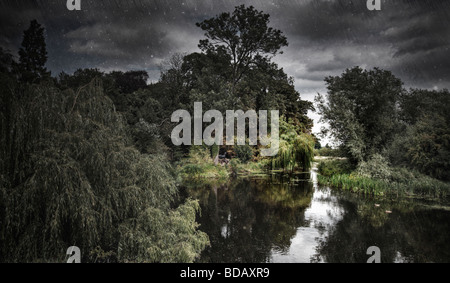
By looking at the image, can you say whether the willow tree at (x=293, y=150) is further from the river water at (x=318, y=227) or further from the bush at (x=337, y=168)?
the river water at (x=318, y=227)

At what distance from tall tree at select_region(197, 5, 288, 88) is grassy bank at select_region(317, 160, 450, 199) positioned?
13.9m

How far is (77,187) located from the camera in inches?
171

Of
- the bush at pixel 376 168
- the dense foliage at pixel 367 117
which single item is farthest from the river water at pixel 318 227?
the dense foliage at pixel 367 117

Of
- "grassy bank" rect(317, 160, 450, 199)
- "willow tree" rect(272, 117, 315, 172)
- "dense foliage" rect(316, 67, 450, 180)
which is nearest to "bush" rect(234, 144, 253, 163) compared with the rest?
"willow tree" rect(272, 117, 315, 172)

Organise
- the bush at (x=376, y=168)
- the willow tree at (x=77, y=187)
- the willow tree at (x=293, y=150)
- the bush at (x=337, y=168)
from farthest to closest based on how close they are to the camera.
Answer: the willow tree at (x=293, y=150) → the bush at (x=337, y=168) → the bush at (x=376, y=168) → the willow tree at (x=77, y=187)

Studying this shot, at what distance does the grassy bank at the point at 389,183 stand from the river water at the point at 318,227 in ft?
3.83

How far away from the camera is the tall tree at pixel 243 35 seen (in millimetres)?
22859

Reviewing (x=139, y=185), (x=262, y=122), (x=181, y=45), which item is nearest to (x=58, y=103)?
(x=139, y=185)

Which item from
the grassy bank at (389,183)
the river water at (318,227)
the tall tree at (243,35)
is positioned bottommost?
the river water at (318,227)

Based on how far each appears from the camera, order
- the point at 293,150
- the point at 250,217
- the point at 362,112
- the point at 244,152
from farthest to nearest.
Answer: the point at 244,152, the point at 293,150, the point at 362,112, the point at 250,217

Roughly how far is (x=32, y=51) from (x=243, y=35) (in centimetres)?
1719

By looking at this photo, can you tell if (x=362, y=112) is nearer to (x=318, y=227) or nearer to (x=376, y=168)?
(x=376, y=168)

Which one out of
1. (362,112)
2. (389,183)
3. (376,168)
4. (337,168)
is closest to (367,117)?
(362,112)

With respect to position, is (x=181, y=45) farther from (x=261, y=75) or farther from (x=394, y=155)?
(x=394, y=155)
